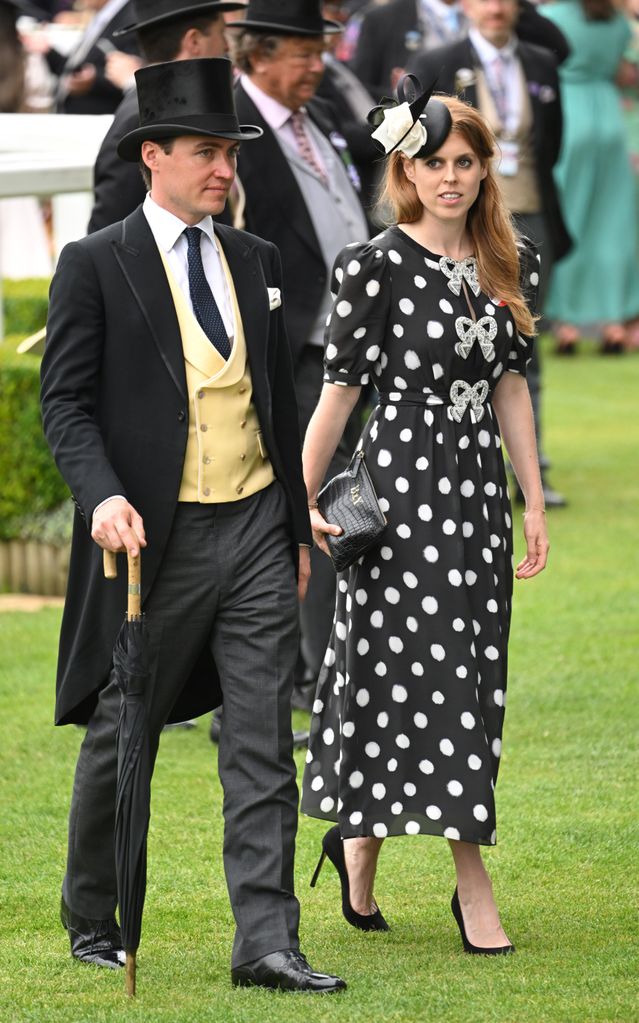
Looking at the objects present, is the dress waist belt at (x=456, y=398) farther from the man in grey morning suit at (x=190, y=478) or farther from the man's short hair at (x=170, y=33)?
the man's short hair at (x=170, y=33)

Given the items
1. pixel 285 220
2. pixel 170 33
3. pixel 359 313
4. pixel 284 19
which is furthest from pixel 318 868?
pixel 284 19

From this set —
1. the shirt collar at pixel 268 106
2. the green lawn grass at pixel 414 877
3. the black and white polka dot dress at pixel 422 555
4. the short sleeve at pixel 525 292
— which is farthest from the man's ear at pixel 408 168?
the shirt collar at pixel 268 106

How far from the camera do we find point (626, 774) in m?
6.40

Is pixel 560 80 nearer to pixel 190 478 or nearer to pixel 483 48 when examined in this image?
pixel 483 48

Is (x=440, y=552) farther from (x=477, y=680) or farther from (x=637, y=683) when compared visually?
(x=637, y=683)

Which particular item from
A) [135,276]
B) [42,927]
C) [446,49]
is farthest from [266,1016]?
[446,49]

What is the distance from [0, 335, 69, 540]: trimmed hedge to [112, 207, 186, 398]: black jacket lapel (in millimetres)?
4426

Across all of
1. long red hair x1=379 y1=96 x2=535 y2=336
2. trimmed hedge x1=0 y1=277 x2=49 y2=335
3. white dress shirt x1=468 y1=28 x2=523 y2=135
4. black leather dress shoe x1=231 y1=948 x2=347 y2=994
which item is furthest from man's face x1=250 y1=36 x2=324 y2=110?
trimmed hedge x1=0 y1=277 x2=49 y2=335

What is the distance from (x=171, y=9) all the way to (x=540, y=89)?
4.43 meters

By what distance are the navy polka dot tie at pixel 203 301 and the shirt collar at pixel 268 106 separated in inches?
89.2

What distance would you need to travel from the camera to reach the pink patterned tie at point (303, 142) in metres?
6.94

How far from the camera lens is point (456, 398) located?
194 inches

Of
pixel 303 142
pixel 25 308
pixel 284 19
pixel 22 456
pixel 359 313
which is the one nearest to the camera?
pixel 359 313

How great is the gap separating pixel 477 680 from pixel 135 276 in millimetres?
1250
